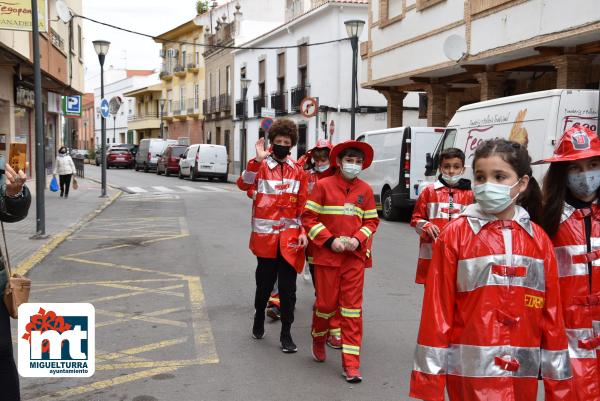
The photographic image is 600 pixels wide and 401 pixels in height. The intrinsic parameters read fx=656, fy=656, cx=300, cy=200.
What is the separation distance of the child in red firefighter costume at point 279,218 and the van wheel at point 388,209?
9.81 meters

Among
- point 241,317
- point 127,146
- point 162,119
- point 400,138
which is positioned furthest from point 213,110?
point 241,317

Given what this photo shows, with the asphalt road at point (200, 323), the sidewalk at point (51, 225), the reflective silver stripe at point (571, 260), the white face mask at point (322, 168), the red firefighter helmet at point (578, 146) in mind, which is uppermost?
the red firefighter helmet at point (578, 146)

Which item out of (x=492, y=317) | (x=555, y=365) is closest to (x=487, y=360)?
(x=492, y=317)

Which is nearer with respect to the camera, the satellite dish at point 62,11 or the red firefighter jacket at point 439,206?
the red firefighter jacket at point 439,206

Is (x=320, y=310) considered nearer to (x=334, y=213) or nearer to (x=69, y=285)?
(x=334, y=213)

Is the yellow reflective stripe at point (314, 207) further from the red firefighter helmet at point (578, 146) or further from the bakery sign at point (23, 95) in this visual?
the bakery sign at point (23, 95)

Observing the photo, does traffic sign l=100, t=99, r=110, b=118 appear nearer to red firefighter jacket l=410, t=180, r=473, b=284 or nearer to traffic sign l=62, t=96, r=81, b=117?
traffic sign l=62, t=96, r=81, b=117

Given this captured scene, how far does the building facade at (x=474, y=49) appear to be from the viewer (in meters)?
13.8

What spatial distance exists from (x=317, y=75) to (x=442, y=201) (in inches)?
1028

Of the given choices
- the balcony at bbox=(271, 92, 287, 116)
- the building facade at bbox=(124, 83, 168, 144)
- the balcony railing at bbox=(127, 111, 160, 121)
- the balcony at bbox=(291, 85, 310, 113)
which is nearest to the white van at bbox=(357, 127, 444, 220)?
the balcony at bbox=(291, 85, 310, 113)

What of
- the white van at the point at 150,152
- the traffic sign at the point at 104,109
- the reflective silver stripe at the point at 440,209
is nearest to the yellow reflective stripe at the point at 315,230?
the reflective silver stripe at the point at 440,209

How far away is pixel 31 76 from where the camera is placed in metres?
20.7

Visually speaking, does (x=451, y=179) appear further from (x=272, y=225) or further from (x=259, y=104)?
(x=259, y=104)

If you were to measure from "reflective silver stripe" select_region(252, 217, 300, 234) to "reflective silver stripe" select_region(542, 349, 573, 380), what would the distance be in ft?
9.96
